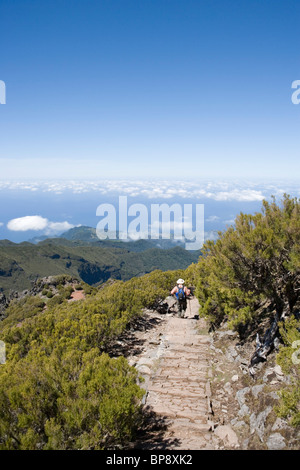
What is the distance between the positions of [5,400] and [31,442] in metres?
1.00

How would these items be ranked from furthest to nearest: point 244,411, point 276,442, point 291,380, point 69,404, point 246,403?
point 246,403 → point 244,411 → point 291,380 → point 69,404 → point 276,442

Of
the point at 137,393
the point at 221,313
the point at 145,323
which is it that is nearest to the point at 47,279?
the point at 145,323

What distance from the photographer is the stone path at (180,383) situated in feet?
18.8

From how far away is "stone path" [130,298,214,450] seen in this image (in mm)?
5742

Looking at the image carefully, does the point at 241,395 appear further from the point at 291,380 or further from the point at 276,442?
the point at 276,442

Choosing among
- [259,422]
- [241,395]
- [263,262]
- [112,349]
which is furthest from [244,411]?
[112,349]

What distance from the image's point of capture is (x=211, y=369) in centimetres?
842

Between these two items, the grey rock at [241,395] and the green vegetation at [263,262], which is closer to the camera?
the grey rock at [241,395]

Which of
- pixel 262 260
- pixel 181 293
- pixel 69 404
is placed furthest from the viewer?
pixel 181 293

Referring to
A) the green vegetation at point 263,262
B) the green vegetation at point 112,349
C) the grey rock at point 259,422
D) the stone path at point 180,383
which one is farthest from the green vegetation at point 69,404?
the green vegetation at point 263,262

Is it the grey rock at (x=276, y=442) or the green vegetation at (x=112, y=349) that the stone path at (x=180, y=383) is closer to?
the green vegetation at (x=112, y=349)

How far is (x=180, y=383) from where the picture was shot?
768cm

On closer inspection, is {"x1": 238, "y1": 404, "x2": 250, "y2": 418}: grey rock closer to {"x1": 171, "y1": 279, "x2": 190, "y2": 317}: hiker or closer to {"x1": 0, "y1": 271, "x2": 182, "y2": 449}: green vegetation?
{"x1": 0, "y1": 271, "x2": 182, "y2": 449}: green vegetation
